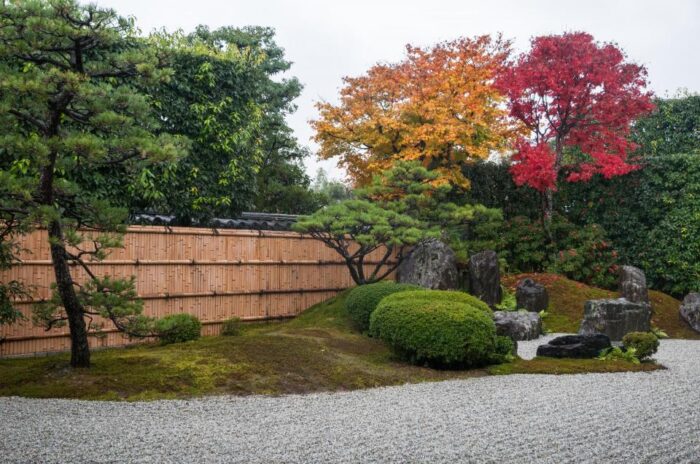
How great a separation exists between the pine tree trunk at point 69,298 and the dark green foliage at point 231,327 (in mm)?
3266

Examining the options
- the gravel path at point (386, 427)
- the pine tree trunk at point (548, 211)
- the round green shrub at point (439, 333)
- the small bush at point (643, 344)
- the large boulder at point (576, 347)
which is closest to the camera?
the gravel path at point (386, 427)

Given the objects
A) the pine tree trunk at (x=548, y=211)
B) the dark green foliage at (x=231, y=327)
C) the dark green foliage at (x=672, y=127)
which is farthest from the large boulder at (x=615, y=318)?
the dark green foliage at (x=672, y=127)

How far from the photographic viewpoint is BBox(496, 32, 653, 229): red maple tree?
16.5 meters

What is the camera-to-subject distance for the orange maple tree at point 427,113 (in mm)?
17891

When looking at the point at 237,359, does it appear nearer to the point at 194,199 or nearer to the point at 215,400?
the point at 215,400

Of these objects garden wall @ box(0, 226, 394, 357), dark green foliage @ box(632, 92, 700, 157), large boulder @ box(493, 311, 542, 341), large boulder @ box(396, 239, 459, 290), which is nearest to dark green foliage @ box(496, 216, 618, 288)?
large boulder @ box(396, 239, 459, 290)

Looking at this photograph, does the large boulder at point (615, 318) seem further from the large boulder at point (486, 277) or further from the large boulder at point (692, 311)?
the large boulder at point (486, 277)

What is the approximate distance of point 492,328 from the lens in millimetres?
9484

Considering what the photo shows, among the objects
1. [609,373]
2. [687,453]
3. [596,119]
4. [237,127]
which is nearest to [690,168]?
[596,119]

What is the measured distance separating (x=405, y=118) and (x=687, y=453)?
1449 centimetres

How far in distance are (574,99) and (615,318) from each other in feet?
20.2

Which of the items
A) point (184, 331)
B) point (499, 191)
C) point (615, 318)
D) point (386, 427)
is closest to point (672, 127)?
point (499, 191)

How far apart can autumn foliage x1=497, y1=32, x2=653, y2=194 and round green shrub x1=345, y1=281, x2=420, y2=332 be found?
248 inches

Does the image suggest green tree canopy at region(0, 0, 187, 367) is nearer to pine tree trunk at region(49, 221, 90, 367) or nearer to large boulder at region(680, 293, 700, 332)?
pine tree trunk at region(49, 221, 90, 367)
